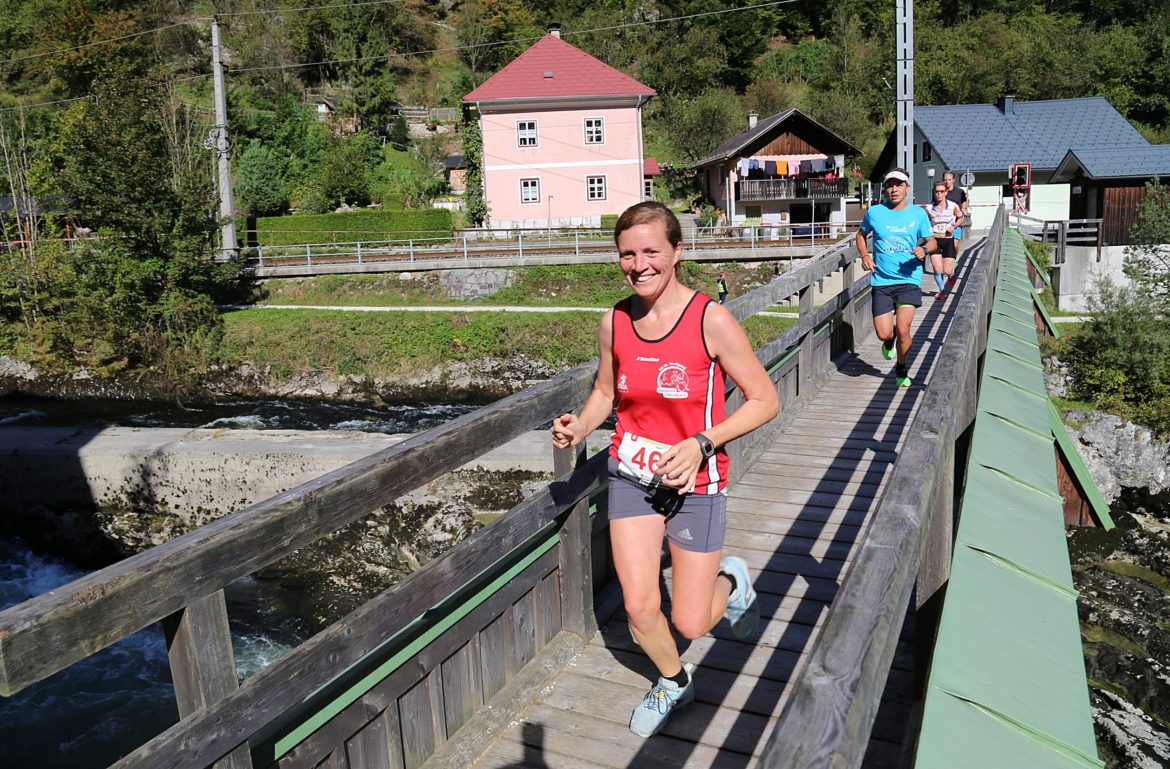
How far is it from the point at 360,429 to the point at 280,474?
969cm

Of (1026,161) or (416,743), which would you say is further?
(1026,161)

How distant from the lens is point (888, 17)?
81812 mm

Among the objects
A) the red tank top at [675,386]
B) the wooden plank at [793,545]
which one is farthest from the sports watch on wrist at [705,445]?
the wooden plank at [793,545]

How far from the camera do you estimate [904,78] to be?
16.2m

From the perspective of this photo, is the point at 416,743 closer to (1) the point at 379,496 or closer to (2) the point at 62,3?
(1) the point at 379,496

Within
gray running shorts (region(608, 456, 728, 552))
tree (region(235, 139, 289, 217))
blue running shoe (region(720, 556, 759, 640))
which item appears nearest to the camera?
gray running shorts (region(608, 456, 728, 552))

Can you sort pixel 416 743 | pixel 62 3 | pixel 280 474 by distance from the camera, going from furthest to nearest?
pixel 62 3 → pixel 280 474 → pixel 416 743

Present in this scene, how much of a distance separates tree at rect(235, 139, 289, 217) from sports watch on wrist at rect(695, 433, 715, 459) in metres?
51.4

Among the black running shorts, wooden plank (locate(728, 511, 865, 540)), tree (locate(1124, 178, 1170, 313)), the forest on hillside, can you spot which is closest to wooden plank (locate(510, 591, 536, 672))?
wooden plank (locate(728, 511, 865, 540))

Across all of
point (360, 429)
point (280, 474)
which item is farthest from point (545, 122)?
point (280, 474)

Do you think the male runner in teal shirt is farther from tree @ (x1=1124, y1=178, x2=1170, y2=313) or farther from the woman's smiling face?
tree @ (x1=1124, y1=178, x2=1170, y2=313)

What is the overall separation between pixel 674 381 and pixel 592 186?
45482 mm

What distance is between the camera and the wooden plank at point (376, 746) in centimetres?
285

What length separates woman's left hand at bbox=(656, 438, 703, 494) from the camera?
292 centimetres
